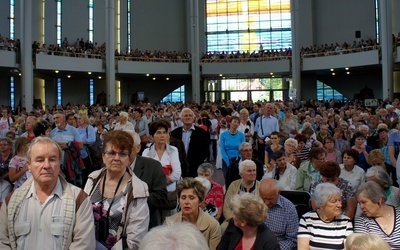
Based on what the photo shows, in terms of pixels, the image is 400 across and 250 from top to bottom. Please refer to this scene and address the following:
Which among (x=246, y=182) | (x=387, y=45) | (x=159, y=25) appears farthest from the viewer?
(x=159, y=25)

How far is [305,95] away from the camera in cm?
3494

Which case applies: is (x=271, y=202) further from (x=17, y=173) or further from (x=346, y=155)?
(x=17, y=173)

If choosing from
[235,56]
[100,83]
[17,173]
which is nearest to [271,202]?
[17,173]

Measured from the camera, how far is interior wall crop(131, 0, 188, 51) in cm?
3678

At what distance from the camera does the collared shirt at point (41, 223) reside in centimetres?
273

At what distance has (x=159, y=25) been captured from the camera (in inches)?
1484

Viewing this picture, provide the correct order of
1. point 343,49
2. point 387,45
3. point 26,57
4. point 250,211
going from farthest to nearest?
point 343,49 → point 387,45 → point 26,57 → point 250,211

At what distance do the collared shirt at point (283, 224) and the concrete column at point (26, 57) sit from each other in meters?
23.0

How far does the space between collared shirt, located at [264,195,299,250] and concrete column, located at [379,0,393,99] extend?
23026 mm

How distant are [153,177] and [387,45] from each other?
24508 millimetres

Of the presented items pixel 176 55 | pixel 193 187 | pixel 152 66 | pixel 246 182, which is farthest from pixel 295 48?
pixel 193 187

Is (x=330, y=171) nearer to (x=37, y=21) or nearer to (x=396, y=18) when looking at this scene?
(x=396, y=18)

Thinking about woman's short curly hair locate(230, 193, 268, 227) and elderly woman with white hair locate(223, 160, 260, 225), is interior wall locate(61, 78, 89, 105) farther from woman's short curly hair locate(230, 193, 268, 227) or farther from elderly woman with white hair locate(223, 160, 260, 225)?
woman's short curly hair locate(230, 193, 268, 227)

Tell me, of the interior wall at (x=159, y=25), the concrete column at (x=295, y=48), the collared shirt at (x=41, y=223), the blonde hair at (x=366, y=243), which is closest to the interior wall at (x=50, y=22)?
the interior wall at (x=159, y=25)
